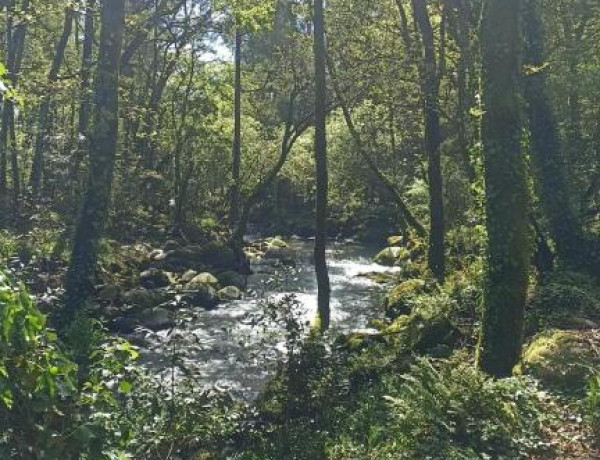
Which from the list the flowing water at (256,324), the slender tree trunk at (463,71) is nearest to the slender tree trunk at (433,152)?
the slender tree trunk at (463,71)

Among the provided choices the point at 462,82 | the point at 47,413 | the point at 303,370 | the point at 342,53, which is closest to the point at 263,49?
the point at 342,53

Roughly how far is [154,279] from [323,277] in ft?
29.4

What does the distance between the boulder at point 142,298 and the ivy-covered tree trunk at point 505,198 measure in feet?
38.8

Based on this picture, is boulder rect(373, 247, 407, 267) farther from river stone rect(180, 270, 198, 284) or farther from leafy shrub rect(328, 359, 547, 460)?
leafy shrub rect(328, 359, 547, 460)

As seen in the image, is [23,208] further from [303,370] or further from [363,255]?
[303,370]

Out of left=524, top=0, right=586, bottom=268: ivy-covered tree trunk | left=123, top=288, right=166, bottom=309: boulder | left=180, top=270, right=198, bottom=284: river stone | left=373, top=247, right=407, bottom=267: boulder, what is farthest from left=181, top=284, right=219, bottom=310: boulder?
left=524, top=0, right=586, bottom=268: ivy-covered tree trunk

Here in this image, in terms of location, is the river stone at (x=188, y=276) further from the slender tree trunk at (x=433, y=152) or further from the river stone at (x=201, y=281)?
the slender tree trunk at (x=433, y=152)

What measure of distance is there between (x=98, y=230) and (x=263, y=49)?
36170mm

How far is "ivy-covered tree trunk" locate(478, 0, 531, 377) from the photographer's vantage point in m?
8.65

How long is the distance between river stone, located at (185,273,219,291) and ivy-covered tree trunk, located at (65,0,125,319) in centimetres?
1046

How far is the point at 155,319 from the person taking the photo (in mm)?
17453

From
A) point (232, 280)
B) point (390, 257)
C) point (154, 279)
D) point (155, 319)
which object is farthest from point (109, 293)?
point (390, 257)

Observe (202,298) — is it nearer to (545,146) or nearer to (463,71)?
(463,71)

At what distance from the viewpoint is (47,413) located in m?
3.43
